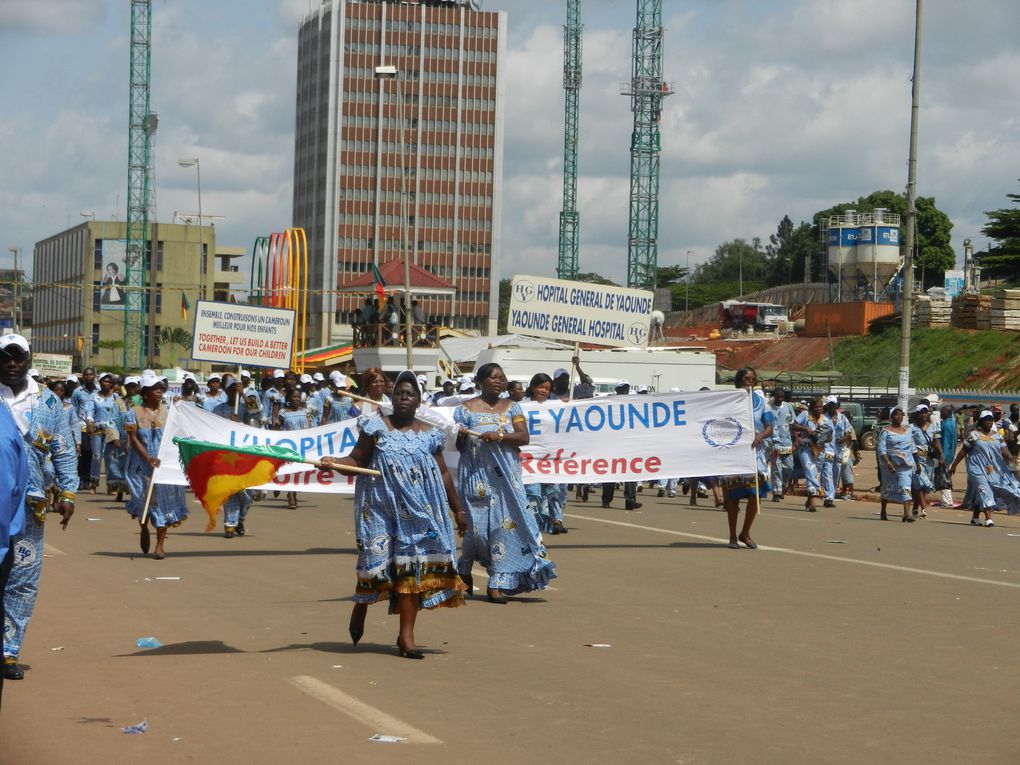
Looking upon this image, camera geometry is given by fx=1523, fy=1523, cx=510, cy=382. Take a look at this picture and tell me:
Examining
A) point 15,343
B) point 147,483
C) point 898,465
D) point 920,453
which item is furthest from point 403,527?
point 920,453

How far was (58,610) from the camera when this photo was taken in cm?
1081

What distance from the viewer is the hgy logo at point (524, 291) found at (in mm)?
21641

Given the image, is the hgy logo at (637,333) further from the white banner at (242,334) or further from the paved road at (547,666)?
the white banner at (242,334)

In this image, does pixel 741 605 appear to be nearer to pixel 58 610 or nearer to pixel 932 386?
pixel 58 610

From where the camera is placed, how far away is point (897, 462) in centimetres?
2208

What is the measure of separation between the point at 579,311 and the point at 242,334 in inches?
479

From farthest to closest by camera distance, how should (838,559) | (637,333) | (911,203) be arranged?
(911,203)
(637,333)
(838,559)

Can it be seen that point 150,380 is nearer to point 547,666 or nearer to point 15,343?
point 15,343

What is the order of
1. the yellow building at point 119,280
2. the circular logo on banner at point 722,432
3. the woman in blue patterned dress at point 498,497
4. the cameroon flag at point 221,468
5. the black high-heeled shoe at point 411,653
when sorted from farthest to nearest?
the yellow building at point 119,280
the circular logo on banner at point 722,432
the woman in blue patterned dress at point 498,497
the cameroon flag at point 221,468
the black high-heeled shoe at point 411,653

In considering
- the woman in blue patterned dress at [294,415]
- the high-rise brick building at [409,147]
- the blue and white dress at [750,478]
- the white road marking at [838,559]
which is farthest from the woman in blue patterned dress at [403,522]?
the high-rise brick building at [409,147]

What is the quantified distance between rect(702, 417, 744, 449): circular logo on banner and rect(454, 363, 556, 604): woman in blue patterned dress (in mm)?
→ 5555

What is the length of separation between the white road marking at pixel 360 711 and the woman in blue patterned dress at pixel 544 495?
25.0 ft

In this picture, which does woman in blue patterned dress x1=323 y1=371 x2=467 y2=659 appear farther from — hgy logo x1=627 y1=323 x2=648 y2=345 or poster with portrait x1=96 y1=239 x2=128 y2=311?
poster with portrait x1=96 y1=239 x2=128 y2=311

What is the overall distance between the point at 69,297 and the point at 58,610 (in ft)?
454
